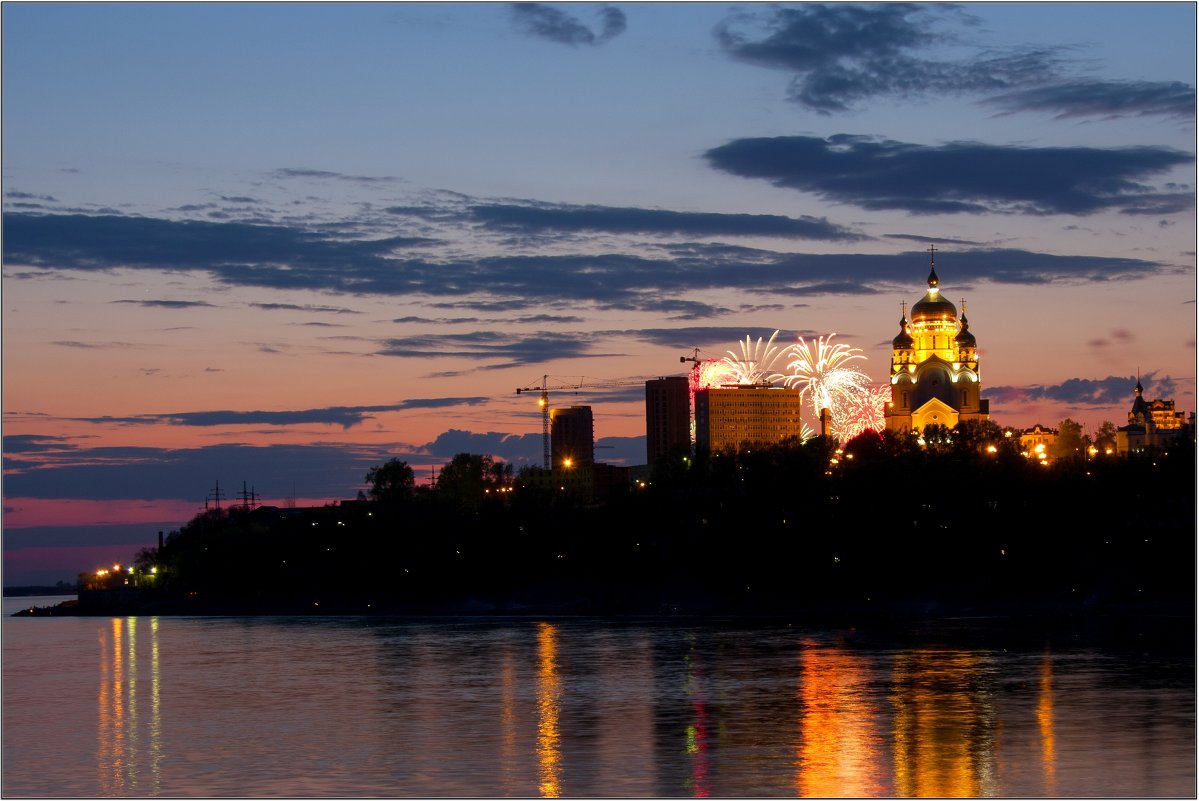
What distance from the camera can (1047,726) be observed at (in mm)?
51094

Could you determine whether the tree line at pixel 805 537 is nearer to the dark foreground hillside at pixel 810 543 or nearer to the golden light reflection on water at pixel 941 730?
the dark foreground hillside at pixel 810 543

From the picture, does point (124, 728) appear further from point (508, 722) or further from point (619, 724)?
point (619, 724)

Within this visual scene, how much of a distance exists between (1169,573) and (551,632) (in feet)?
134

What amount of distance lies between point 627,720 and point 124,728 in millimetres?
18021

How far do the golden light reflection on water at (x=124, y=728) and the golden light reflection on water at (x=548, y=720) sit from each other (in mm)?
10168

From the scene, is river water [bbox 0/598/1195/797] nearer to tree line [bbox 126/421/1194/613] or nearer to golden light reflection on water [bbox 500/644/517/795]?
golden light reflection on water [bbox 500/644/517/795]

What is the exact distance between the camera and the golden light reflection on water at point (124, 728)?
151 ft

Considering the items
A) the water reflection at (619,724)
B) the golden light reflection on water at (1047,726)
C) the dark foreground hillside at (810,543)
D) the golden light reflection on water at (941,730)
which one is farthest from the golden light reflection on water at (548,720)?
the dark foreground hillside at (810,543)

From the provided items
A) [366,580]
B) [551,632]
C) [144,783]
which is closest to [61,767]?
[144,783]

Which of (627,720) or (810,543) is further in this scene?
(810,543)

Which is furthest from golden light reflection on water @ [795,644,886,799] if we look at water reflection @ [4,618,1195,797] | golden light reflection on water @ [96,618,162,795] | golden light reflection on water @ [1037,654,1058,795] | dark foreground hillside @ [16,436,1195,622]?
dark foreground hillside @ [16,436,1195,622]

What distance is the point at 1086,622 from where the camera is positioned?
102m

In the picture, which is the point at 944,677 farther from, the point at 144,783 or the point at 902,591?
the point at 902,591

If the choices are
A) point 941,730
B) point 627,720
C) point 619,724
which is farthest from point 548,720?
point 941,730
